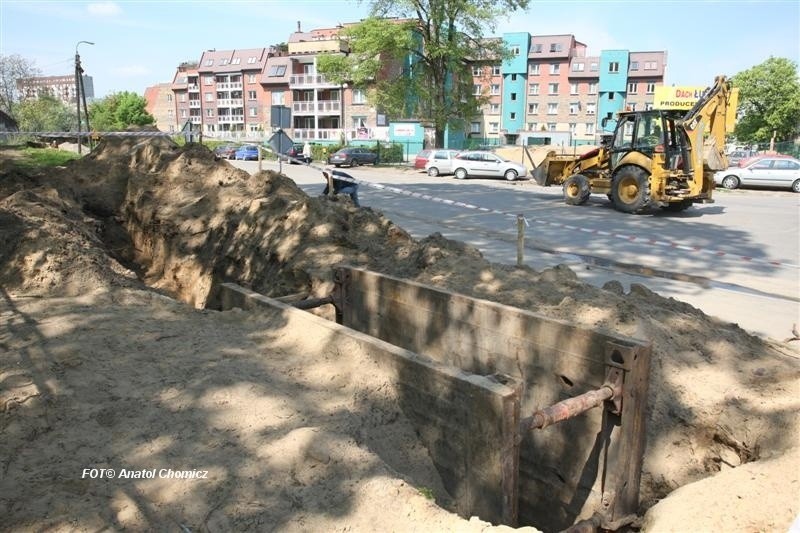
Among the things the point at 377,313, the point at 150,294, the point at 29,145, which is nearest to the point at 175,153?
the point at 150,294

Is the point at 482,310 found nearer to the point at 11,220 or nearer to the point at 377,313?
the point at 377,313

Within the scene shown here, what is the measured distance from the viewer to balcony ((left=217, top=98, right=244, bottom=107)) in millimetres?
80875

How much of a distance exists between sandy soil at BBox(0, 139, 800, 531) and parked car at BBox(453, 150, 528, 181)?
23174 mm

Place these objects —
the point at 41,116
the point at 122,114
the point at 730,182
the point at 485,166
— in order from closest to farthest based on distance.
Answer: the point at 730,182, the point at 485,166, the point at 41,116, the point at 122,114

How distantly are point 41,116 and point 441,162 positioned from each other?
2123 inches

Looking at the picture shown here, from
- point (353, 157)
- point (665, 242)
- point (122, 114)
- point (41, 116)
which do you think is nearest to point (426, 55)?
point (353, 157)

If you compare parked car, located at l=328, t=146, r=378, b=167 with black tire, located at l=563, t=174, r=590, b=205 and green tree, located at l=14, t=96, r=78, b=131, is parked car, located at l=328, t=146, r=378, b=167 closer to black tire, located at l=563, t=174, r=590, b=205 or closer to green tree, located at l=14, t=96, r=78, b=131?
black tire, located at l=563, t=174, r=590, b=205

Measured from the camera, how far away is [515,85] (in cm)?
7050

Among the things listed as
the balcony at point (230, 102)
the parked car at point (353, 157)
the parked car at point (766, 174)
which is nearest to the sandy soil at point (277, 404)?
the parked car at point (766, 174)

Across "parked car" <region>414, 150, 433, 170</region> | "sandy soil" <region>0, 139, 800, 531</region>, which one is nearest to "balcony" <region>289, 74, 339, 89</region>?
"parked car" <region>414, 150, 433, 170</region>

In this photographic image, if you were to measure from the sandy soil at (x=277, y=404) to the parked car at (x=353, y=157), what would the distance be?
33.6m

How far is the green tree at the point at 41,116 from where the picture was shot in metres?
63.4

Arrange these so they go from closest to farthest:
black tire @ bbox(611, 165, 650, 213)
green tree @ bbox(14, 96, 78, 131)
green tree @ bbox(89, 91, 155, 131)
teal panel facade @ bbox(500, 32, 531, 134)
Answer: black tire @ bbox(611, 165, 650, 213) → green tree @ bbox(14, 96, 78, 131) → teal panel facade @ bbox(500, 32, 531, 134) → green tree @ bbox(89, 91, 155, 131)

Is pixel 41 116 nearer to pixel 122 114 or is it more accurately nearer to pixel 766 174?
pixel 122 114
